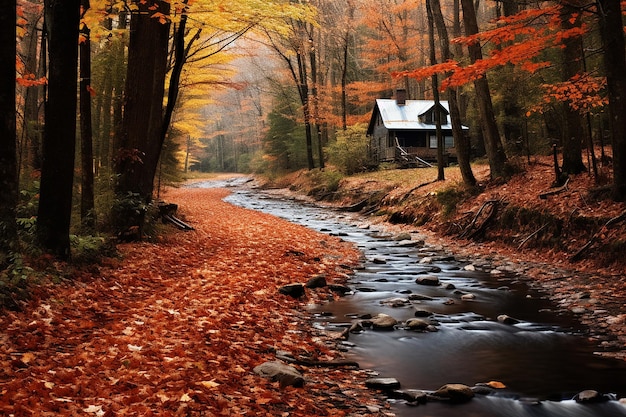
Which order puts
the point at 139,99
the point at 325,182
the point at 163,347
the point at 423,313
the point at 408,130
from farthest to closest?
1. the point at 408,130
2. the point at 325,182
3. the point at 139,99
4. the point at 423,313
5. the point at 163,347

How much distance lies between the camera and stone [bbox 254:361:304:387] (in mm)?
4383

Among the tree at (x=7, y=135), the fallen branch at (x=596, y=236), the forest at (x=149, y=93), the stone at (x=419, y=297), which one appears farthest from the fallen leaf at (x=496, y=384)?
the tree at (x=7, y=135)

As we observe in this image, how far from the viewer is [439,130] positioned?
19938mm

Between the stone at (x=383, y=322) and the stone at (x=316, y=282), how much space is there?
192 centimetres

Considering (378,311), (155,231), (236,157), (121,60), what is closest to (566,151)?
(378,311)

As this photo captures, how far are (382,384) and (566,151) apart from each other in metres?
10.2

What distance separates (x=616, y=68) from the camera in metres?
8.98

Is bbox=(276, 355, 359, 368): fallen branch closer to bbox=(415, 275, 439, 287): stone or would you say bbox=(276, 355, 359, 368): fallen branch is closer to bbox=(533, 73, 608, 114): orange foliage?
bbox=(415, 275, 439, 287): stone

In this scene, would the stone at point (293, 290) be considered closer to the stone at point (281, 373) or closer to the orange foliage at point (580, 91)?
the stone at point (281, 373)

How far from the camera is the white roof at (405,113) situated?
3588 cm

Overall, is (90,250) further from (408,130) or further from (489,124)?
(408,130)

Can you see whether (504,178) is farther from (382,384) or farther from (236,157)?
(236,157)

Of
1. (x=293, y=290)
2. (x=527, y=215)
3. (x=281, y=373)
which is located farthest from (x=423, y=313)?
(x=527, y=215)

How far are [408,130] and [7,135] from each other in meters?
32.7
